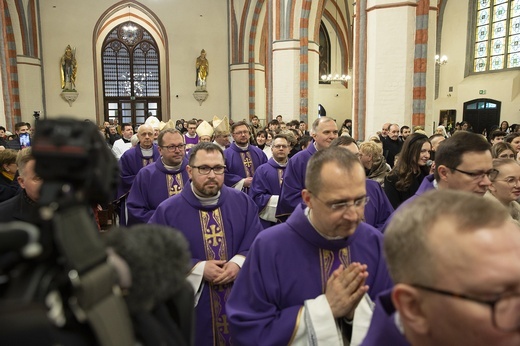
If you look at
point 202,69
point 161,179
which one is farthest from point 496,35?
point 161,179

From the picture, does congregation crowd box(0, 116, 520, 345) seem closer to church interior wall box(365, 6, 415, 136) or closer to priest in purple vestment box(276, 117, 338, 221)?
priest in purple vestment box(276, 117, 338, 221)

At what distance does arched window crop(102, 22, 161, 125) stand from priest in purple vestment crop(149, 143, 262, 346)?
20670mm

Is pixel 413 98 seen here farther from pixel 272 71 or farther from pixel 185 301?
pixel 185 301

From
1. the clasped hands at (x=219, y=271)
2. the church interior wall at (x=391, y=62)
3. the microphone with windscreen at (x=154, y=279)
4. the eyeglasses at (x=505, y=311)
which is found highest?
the church interior wall at (x=391, y=62)

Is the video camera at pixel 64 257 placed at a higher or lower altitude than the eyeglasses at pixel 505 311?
higher

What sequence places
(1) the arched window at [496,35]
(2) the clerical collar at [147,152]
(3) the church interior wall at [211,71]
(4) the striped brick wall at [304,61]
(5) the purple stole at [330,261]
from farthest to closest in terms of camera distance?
(1) the arched window at [496,35], (3) the church interior wall at [211,71], (4) the striped brick wall at [304,61], (2) the clerical collar at [147,152], (5) the purple stole at [330,261]

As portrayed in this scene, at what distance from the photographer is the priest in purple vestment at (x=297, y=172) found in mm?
4992

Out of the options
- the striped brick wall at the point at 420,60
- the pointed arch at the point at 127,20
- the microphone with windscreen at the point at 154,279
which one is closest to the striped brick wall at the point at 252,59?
the pointed arch at the point at 127,20

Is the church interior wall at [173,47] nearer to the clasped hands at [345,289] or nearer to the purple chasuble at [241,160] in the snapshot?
the purple chasuble at [241,160]

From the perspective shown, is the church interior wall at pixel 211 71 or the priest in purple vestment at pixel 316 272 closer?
the priest in purple vestment at pixel 316 272

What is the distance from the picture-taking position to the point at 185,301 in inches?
36.0

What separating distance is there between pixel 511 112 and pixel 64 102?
18.3 meters

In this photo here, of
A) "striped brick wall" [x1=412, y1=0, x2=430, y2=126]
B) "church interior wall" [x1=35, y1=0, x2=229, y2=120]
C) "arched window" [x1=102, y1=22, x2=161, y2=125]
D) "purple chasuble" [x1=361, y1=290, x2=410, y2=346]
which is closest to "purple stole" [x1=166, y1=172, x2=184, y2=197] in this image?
"purple chasuble" [x1=361, y1=290, x2=410, y2=346]

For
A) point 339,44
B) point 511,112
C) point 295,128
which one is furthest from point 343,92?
point 295,128
